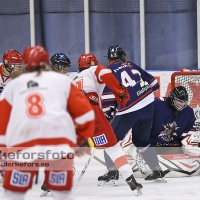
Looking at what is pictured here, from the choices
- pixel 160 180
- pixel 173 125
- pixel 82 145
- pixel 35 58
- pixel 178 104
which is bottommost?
pixel 160 180

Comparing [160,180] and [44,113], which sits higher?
[44,113]

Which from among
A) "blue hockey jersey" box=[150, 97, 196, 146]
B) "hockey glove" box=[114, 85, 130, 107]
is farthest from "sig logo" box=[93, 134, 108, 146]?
"blue hockey jersey" box=[150, 97, 196, 146]

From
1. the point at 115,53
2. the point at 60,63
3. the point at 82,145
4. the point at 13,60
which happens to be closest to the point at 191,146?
the point at 115,53

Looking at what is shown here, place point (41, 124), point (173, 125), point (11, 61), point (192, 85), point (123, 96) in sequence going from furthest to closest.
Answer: point (192, 85), point (173, 125), point (11, 61), point (123, 96), point (41, 124)

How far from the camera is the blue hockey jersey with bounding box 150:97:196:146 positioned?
201 inches

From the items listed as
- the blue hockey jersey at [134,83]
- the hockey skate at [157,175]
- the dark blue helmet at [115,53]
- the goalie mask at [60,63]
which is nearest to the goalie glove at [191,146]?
the hockey skate at [157,175]

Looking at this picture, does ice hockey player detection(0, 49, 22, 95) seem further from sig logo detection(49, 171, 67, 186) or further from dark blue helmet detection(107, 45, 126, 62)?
sig logo detection(49, 171, 67, 186)

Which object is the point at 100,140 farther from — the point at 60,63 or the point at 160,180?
the point at 160,180

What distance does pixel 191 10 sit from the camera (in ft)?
24.8

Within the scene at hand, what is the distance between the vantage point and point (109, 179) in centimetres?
470

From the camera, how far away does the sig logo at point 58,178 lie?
283 centimetres

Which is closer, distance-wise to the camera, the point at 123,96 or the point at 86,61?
the point at 123,96

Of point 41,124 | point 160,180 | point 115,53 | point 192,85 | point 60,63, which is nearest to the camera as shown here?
point 41,124

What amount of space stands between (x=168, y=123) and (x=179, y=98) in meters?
0.25
